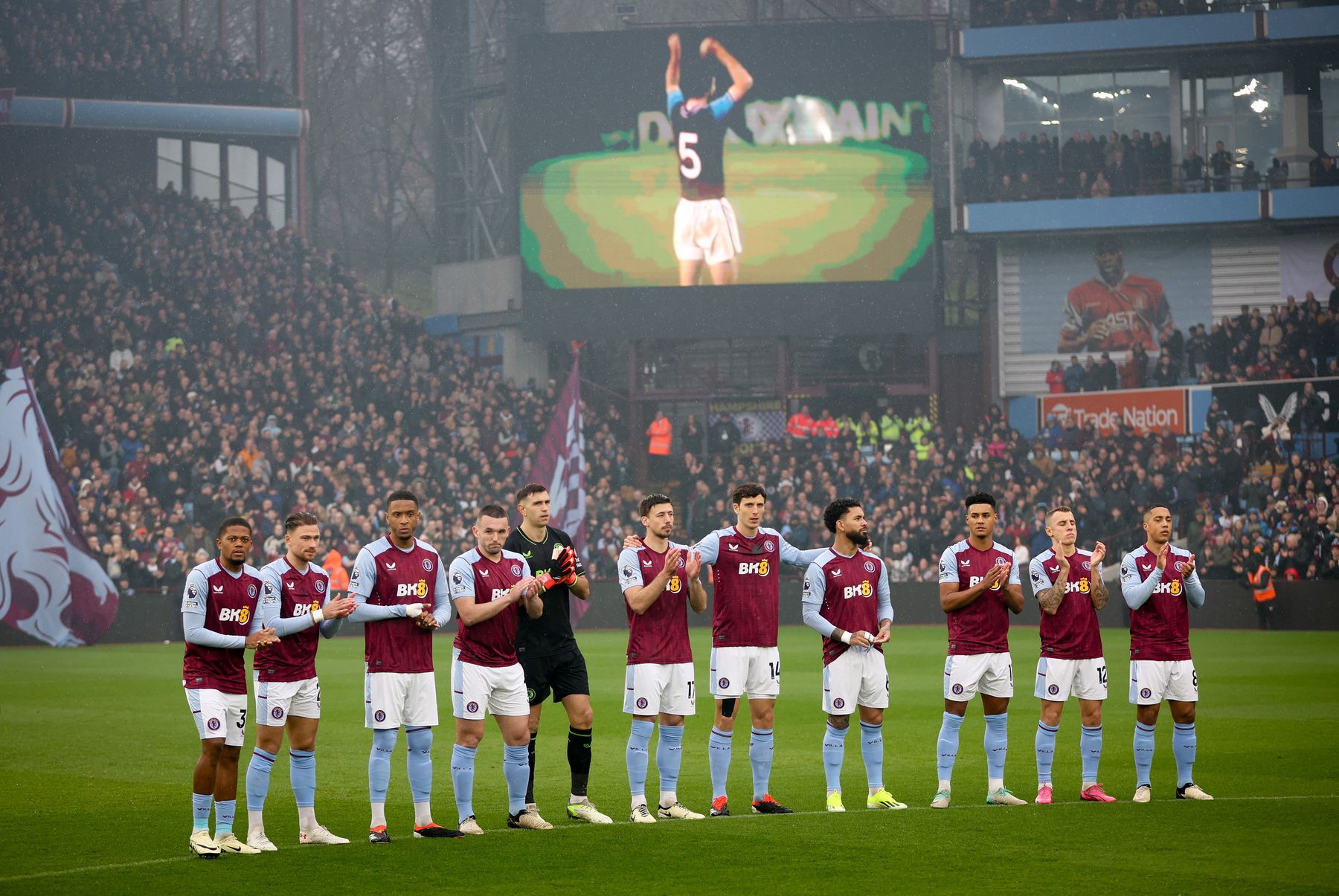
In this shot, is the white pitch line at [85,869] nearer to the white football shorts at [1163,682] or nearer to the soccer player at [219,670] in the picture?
the soccer player at [219,670]

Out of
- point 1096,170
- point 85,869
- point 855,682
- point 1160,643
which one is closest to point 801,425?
point 1096,170

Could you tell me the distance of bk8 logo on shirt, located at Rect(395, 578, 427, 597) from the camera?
11789 mm

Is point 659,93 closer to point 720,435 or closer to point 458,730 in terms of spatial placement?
point 720,435

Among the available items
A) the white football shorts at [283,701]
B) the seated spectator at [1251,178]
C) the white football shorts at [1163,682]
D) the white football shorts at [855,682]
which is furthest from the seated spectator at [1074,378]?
the white football shorts at [283,701]

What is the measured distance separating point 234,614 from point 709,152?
35.3m

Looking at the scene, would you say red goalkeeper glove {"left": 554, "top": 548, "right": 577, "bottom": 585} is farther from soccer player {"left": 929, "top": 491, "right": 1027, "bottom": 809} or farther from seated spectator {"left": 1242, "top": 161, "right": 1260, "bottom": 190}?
seated spectator {"left": 1242, "top": 161, "right": 1260, "bottom": 190}

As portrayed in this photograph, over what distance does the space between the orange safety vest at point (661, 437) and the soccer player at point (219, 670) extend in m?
32.8

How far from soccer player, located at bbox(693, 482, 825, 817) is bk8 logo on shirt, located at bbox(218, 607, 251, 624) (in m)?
3.51

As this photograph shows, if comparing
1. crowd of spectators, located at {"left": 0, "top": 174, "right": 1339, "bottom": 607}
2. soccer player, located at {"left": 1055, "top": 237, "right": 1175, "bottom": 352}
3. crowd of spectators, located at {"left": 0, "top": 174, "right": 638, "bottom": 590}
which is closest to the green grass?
crowd of spectators, located at {"left": 0, "top": 174, "right": 1339, "bottom": 607}

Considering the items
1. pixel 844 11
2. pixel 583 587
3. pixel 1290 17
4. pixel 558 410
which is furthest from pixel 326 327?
pixel 583 587

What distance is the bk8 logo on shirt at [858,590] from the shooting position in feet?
41.9

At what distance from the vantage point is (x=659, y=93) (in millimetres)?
45031

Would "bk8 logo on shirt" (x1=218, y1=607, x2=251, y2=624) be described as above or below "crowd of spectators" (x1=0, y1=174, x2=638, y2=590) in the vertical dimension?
below

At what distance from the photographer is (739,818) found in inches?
478
